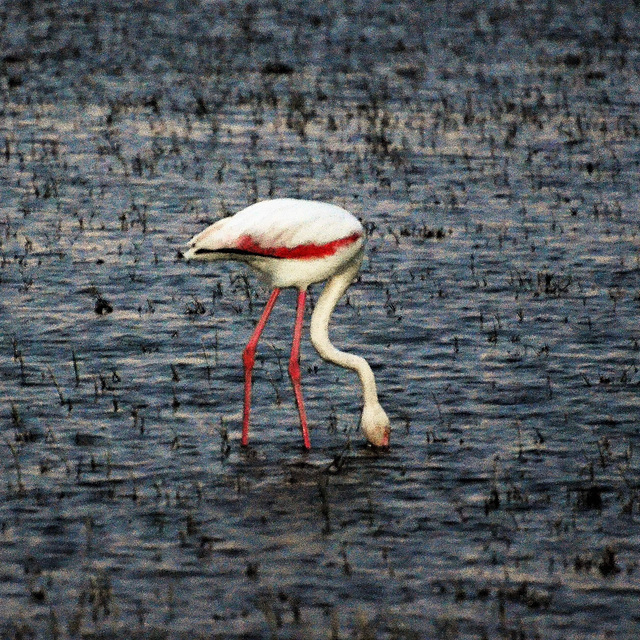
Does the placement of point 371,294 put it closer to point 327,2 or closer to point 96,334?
point 96,334

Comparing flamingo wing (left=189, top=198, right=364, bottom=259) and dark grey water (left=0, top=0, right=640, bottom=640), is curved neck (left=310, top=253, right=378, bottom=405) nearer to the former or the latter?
flamingo wing (left=189, top=198, right=364, bottom=259)

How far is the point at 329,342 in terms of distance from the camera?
1023cm

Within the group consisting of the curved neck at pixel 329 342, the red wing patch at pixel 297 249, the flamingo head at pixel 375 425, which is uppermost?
the red wing patch at pixel 297 249

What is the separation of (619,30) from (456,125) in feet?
33.6

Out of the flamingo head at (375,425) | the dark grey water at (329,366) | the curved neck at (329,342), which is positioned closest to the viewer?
the dark grey water at (329,366)

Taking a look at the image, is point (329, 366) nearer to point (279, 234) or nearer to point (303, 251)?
point (303, 251)

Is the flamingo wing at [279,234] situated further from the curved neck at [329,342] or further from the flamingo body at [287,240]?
the curved neck at [329,342]

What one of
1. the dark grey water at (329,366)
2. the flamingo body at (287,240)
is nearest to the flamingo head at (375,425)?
the dark grey water at (329,366)

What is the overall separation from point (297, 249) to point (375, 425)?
133cm

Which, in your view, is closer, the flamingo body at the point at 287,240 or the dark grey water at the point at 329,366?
the dark grey water at the point at 329,366

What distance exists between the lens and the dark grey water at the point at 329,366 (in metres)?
7.97

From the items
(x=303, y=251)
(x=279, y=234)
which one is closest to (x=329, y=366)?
(x=303, y=251)

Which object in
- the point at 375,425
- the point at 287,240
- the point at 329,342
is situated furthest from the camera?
the point at 329,342

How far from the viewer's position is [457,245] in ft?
52.2
